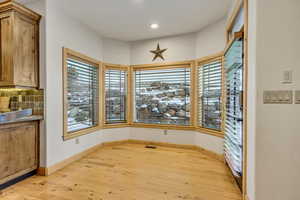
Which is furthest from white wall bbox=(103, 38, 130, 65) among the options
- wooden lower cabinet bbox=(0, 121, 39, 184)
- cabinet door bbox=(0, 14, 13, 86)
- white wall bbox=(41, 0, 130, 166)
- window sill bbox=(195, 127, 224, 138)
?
window sill bbox=(195, 127, 224, 138)

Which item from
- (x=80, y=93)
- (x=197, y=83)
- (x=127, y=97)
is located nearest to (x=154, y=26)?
(x=197, y=83)

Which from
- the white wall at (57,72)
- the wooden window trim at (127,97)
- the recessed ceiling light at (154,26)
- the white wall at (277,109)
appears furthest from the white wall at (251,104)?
the wooden window trim at (127,97)

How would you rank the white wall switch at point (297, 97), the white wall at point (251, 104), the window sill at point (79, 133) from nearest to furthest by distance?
the white wall switch at point (297, 97)
the white wall at point (251, 104)
the window sill at point (79, 133)

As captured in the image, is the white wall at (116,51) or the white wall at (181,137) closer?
the white wall at (181,137)

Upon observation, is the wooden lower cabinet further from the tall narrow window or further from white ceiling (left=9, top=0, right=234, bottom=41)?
white ceiling (left=9, top=0, right=234, bottom=41)

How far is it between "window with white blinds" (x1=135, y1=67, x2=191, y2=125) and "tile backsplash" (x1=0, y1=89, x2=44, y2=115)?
2357 mm

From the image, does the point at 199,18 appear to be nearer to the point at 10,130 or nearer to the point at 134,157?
the point at 134,157

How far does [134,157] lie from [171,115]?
1415mm

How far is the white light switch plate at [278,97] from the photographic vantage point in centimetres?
154

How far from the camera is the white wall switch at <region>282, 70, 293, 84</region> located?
5.03 ft

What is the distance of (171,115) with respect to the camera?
14.0 ft

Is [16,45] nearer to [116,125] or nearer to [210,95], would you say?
[116,125]

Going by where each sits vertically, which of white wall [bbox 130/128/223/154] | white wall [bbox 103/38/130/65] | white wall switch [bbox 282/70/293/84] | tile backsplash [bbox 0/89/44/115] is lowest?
white wall [bbox 130/128/223/154]

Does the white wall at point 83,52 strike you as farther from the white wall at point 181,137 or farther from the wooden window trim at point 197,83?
the wooden window trim at point 197,83
